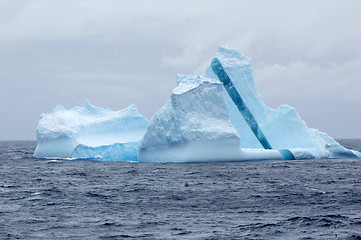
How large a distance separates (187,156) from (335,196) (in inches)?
347

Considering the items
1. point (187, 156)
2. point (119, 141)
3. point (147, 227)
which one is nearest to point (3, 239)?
point (147, 227)

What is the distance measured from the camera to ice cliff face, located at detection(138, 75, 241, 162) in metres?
19.9

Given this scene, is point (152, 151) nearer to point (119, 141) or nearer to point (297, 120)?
point (119, 141)

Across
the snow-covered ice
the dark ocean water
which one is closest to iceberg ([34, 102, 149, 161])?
the snow-covered ice

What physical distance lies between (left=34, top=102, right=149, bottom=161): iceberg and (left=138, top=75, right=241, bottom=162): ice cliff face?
3396 mm

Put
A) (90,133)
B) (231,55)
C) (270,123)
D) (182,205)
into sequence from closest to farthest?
(182,205) → (270,123) → (231,55) → (90,133)

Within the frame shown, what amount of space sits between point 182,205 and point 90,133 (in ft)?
50.1

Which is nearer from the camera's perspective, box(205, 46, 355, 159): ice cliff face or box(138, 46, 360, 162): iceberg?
box(138, 46, 360, 162): iceberg

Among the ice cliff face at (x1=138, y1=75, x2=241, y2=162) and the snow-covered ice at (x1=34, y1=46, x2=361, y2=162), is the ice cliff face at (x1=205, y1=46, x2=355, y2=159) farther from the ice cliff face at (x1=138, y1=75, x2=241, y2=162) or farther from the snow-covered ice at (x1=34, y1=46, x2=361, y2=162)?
the ice cliff face at (x1=138, y1=75, x2=241, y2=162)

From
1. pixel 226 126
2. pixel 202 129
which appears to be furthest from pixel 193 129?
pixel 226 126

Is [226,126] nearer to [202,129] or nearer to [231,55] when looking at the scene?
[202,129]

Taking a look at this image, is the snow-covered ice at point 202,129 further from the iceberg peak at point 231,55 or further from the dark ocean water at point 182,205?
the dark ocean water at point 182,205

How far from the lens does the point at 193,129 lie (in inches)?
784

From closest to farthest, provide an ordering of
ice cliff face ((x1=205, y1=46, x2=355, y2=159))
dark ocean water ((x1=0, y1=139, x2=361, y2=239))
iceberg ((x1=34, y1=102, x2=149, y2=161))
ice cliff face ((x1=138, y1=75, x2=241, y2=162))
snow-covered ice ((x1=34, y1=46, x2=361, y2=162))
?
dark ocean water ((x1=0, y1=139, x2=361, y2=239)) → ice cliff face ((x1=138, y1=75, x2=241, y2=162)) → snow-covered ice ((x1=34, y1=46, x2=361, y2=162)) → ice cliff face ((x1=205, y1=46, x2=355, y2=159)) → iceberg ((x1=34, y1=102, x2=149, y2=161))
